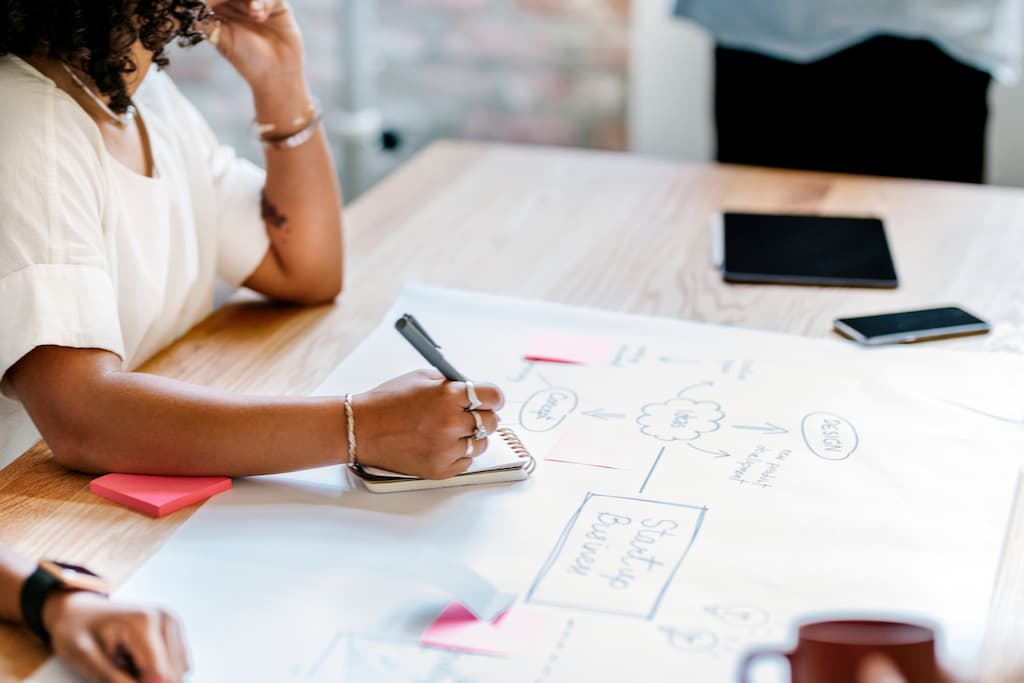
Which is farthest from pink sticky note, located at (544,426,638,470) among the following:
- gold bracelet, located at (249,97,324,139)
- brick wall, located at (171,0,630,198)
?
brick wall, located at (171,0,630,198)

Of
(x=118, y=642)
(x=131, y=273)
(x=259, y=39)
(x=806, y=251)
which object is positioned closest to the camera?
(x=118, y=642)

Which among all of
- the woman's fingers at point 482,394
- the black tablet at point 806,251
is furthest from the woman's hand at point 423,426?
the black tablet at point 806,251

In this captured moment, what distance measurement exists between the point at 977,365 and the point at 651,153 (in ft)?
3.74

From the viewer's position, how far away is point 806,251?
4.06ft

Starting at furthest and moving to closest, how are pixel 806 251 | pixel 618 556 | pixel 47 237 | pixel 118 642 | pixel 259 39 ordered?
pixel 806 251 < pixel 259 39 < pixel 47 237 < pixel 618 556 < pixel 118 642

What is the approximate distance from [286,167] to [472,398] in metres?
0.45

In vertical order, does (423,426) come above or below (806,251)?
above

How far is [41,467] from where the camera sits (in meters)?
0.84

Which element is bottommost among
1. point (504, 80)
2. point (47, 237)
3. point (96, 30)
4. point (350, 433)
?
point (504, 80)

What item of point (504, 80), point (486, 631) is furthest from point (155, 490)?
point (504, 80)

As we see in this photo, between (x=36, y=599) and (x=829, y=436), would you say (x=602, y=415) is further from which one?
(x=36, y=599)

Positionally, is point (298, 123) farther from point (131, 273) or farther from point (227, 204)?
point (131, 273)

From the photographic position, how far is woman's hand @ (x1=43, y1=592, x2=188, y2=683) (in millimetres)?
603

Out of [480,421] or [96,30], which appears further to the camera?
[96,30]
